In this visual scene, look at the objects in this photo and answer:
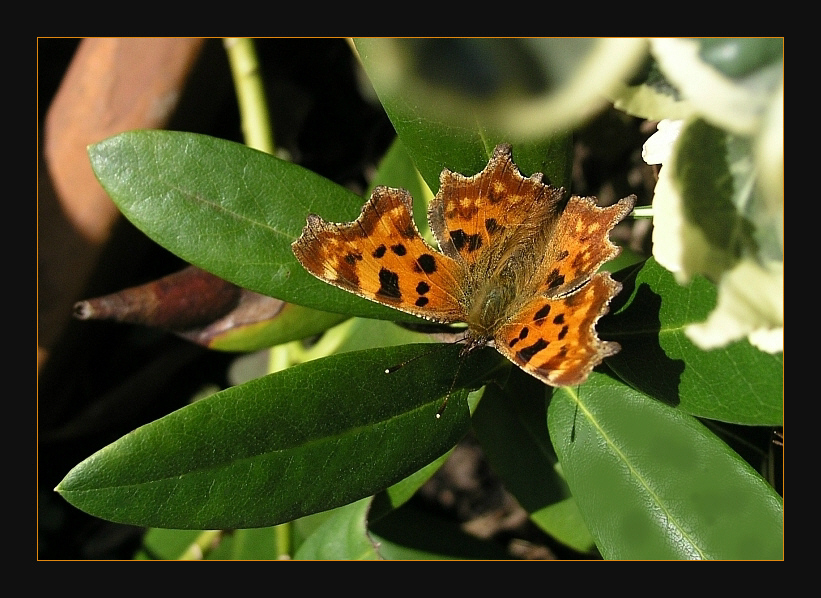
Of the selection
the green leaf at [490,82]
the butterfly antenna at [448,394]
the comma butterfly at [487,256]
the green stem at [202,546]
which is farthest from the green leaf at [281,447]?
the green stem at [202,546]

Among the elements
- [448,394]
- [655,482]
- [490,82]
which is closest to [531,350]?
[448,394]

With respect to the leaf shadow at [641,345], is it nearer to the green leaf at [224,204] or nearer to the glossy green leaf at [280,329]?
the green leaf at [224,204]

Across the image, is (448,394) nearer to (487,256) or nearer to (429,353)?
(429,353)

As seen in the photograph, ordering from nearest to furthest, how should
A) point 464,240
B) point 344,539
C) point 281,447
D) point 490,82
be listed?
1. point 281,447
2. point 490,82
3. point 464,240
4. point 344,539

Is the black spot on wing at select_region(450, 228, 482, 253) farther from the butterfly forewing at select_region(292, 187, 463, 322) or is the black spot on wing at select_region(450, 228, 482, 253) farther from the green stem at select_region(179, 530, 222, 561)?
the green stem at select_region(179, 530, 222, 561)

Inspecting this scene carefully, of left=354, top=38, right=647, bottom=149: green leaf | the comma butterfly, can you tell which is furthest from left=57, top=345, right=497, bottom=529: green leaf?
left=354, top=38, right=647, bottom=149: green leaf

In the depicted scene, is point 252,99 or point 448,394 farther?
point 252,99
